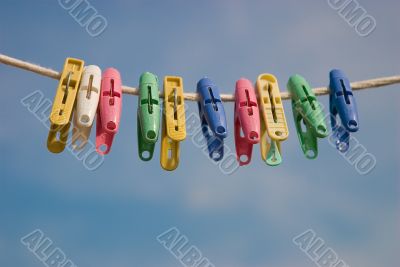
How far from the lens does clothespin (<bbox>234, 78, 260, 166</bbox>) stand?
11.8 ft

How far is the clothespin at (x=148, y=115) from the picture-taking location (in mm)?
3451

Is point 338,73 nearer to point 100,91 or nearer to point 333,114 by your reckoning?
point 333,114

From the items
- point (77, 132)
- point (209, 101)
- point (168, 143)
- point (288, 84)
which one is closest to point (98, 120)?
point (77, 132)

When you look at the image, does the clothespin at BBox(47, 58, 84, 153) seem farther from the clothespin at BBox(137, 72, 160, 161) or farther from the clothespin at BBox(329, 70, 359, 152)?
the clothespin at BBox(329, 70, 359, 152)

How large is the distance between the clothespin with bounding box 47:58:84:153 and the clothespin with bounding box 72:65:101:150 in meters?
0.04

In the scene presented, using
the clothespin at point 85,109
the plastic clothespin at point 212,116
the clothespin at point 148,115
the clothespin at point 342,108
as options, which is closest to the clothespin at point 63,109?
the clothespin at point 85,109

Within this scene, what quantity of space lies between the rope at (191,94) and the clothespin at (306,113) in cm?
7

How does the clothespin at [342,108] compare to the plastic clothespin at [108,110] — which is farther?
the clothespin at [342,108]

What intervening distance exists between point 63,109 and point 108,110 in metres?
0.26

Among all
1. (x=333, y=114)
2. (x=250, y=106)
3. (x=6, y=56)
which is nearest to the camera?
(x=6, y=56)

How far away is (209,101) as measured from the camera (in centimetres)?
378

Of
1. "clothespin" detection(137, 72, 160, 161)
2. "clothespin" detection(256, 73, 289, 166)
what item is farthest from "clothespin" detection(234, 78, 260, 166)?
"clothespin" detection(137, 72, 160, 161)

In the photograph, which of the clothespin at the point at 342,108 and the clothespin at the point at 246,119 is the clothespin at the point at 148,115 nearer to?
the clothespin at the point at 246,119

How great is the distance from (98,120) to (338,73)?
165 cm
